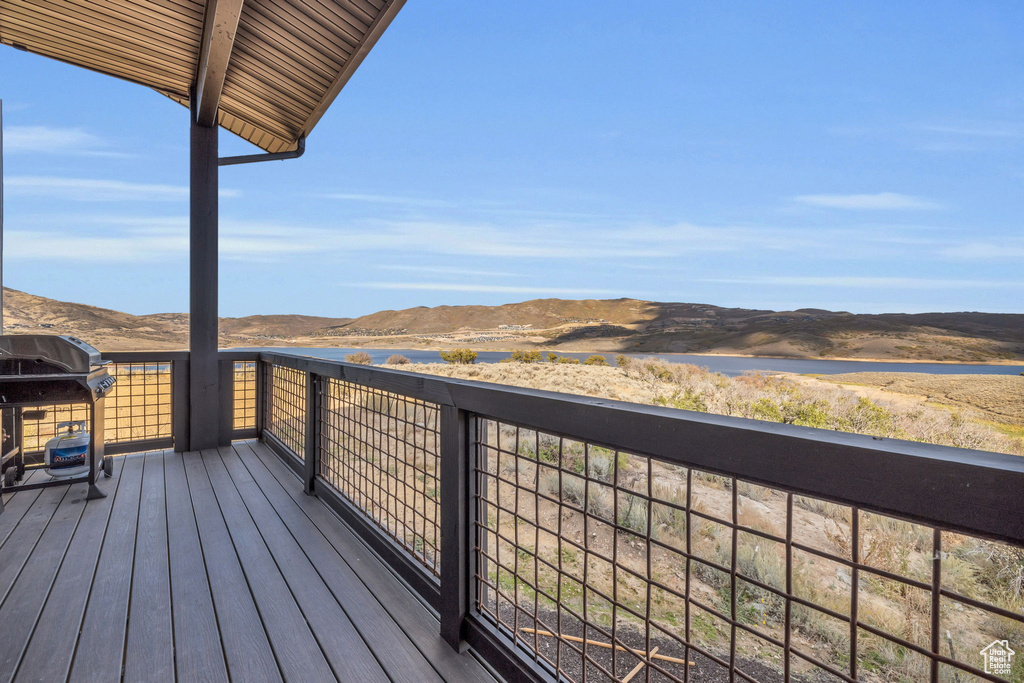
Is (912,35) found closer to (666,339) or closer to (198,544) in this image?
(666,339)

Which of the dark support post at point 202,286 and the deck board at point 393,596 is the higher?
the dark support post at point 202,286

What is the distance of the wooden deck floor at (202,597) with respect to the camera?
4.83ft

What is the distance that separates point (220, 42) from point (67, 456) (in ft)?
9.10

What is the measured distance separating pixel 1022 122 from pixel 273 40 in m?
18.9

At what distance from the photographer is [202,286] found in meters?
3.95

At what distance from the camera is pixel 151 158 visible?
48.7 ft

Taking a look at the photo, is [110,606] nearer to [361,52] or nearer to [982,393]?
[361,52]

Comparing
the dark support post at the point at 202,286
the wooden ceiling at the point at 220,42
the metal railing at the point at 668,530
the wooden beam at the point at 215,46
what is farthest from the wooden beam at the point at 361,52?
the metal railing at the point at 668,530

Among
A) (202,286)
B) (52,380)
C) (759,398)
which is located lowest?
(759,398)

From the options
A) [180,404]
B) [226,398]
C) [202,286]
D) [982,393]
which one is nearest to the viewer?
[202,286]

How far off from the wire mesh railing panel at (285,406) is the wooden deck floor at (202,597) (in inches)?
28.8

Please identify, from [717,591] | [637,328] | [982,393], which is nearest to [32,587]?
[717,591]

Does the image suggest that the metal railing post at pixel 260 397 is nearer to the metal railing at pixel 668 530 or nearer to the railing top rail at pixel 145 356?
the metal railing at pixel 668 530

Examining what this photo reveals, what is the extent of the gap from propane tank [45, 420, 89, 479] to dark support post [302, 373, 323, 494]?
5.16 feet
